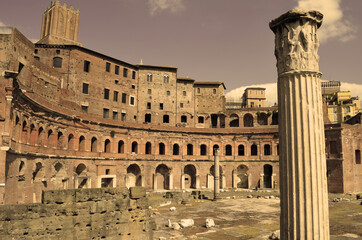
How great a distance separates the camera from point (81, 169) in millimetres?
30578

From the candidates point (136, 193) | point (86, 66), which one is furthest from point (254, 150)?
point (136, 193)

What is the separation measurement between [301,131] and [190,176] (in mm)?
35254

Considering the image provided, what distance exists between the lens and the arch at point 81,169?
30.3m

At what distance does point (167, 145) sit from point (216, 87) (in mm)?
15242

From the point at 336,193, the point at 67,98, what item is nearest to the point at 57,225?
the point at 67,98

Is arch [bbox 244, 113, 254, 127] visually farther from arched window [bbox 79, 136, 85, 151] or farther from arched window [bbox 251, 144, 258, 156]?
arched window [bbox 79, 136, 85, 151]

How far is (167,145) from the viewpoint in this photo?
38344mm

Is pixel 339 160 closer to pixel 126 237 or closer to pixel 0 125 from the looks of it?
pixel 126 237

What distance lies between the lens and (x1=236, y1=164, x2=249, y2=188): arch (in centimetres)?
4059

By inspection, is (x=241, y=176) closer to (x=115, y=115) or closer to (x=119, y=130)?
(x=119, y=130)

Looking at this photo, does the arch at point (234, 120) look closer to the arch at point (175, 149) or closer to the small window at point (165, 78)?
the small window at point (165, 78)

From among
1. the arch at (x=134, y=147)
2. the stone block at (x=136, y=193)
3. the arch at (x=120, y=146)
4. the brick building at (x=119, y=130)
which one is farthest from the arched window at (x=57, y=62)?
the stone block at (x=136, y=193)

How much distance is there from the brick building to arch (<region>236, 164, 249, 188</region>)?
13 centimetres

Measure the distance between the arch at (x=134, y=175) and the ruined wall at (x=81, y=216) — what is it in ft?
78.1
